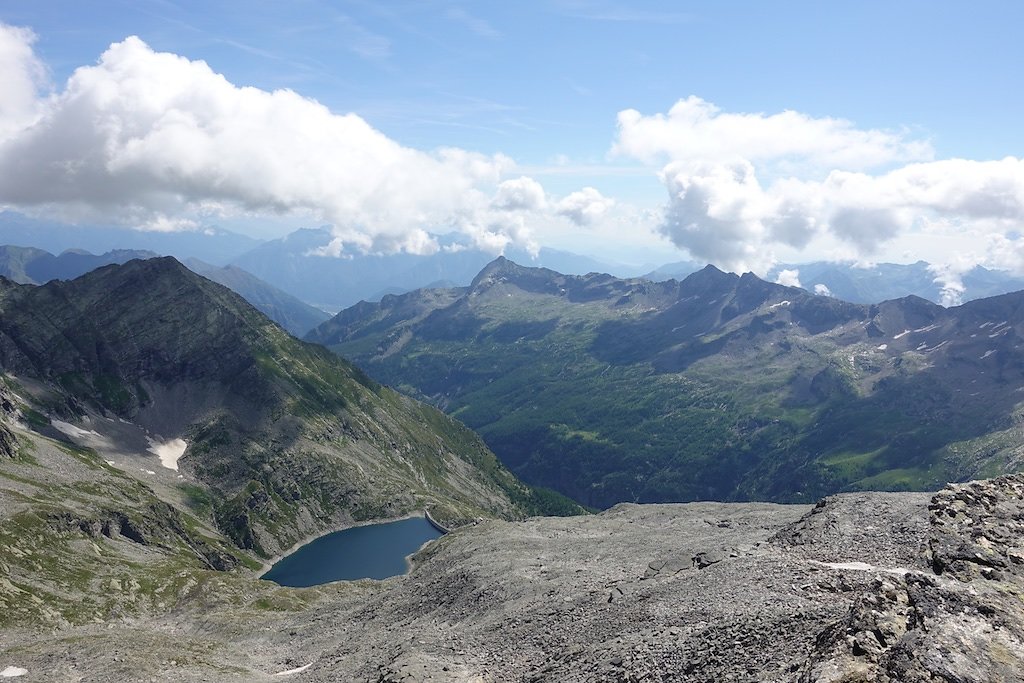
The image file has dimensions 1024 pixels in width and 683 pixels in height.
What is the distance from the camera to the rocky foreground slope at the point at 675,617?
37000mm

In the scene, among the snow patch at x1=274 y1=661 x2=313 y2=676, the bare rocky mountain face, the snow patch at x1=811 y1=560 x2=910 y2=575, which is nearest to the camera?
the bare rocky mountain face

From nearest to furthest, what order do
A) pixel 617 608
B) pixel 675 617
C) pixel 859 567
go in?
pixel 675 617
pixel 859 567
pixel 617 608

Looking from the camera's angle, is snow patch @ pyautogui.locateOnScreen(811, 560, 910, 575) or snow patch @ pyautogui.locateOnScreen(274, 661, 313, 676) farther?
snow patch @ pyautogui.locateOnScreen(274, 661, 313, 676)

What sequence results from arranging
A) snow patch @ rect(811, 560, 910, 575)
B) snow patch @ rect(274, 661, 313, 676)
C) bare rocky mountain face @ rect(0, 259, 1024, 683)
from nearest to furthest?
bare rocky mountain face @ rect(0, 259, 1024, 683) < snow patch @ rect(811, 560, 910, 575) < snow patch @ rect(274, 661, 313, 676)

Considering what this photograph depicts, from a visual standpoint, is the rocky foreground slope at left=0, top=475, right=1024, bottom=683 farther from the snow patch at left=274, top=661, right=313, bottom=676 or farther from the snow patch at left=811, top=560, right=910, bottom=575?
the snow patch at left=274, top=661, right=313, bottom=676

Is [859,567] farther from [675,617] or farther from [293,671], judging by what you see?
[293,671]

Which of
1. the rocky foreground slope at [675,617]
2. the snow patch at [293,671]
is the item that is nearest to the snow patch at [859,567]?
the rocky foreground slope at [675,617]

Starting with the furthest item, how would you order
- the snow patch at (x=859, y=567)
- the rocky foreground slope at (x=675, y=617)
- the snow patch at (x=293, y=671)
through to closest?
the snow patch at (x=293, y=671)
the snow patch at (x=859, y=567)
the rocky foreground slope at (x=675, y=617)

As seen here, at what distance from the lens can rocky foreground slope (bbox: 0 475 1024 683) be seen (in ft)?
121

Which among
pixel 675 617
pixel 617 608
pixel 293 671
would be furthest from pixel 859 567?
pixel 293 671

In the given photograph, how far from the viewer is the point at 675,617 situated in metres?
54.9

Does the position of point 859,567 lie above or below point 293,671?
above

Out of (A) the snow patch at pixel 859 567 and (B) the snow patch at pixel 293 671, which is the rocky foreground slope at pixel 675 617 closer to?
(A) the snow patch at pixel 859 567

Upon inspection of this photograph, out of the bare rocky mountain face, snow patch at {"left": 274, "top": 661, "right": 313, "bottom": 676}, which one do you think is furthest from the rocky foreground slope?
snow patch at {"left": 274, "top": 661, "right": 313, "bottom": 676}
